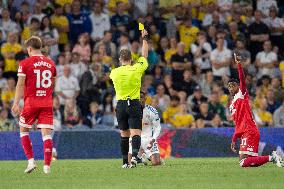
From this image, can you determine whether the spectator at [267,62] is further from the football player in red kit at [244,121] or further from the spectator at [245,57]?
the football player in red kit at [244,121]

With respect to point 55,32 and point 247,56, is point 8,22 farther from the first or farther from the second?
point 247,56

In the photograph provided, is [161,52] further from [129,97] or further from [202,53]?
[129,97]

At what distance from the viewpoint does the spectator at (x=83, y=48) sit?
26.0m

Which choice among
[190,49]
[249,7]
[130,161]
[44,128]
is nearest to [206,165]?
[130,161]

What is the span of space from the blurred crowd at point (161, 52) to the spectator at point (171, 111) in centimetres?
3

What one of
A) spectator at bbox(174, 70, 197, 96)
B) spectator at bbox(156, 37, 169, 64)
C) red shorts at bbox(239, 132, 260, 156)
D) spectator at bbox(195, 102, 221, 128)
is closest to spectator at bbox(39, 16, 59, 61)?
spectator at bbox(156, 37, 169, 64)

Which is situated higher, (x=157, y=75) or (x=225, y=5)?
(x=225, y=5)

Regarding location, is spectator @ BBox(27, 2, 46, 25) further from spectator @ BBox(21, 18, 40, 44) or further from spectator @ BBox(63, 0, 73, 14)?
spectator @ BBox(63, 0, 73, 14)

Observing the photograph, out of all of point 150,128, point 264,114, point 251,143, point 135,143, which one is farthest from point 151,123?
point 264,114

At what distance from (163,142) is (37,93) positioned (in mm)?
8065

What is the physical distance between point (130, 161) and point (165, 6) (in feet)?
38.7

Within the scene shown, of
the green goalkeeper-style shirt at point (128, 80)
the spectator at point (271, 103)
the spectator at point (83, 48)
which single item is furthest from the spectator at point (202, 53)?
the green goalkeeper-style shirt at point (128, 80)

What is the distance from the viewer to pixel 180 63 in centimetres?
2623

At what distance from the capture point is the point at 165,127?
22.9 meters
